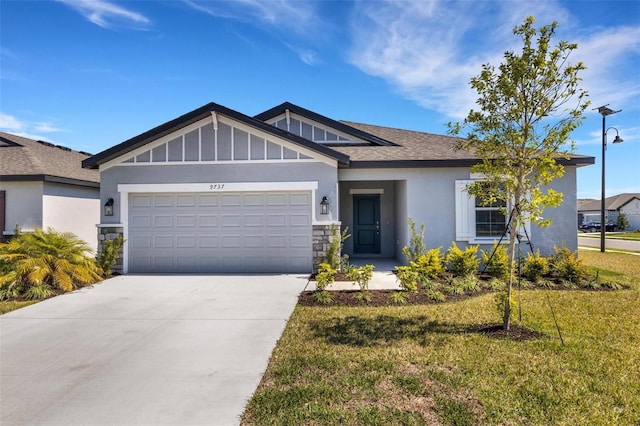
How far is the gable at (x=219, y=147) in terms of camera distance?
32.2 feet

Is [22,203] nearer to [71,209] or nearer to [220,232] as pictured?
[71,209]

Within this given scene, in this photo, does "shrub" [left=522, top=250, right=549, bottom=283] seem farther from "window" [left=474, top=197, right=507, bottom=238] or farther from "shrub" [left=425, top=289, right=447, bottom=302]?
"shrub" [left=425, top=289, right=447, bottom=302]

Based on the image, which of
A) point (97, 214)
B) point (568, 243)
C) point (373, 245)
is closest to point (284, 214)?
point (373, 245)

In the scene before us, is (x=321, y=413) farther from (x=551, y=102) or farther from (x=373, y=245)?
(x=373, y=245)

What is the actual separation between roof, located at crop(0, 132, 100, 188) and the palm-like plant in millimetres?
4801

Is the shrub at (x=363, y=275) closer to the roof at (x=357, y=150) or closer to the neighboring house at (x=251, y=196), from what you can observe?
the neighboring house at (x=251, y=196)

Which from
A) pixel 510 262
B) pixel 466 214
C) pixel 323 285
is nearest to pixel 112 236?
pixel 323 285

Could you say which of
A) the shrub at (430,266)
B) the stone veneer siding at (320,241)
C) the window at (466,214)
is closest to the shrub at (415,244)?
the shrub at (430,266)

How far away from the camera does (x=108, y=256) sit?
947 centimetres

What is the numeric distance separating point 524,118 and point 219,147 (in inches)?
300

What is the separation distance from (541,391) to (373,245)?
31.2ft

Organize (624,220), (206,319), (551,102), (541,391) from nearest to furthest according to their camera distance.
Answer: (541,391) < (551,102) < (206,319) < (624,220)

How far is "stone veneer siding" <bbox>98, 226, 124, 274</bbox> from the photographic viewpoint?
1005cm

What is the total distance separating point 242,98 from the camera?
13.9 meters
